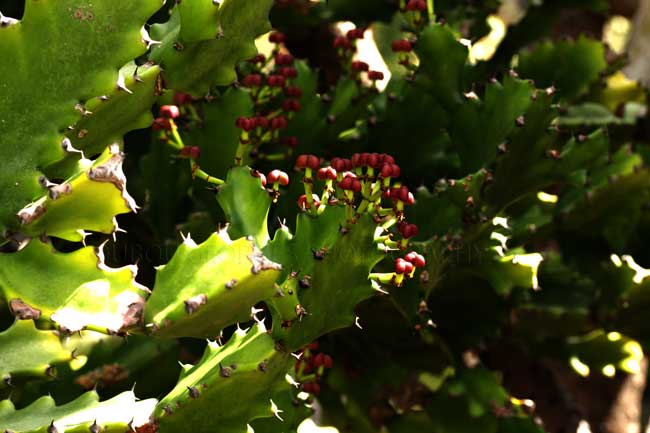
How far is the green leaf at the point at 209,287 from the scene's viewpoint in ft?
6.28

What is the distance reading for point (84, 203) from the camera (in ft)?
6.59

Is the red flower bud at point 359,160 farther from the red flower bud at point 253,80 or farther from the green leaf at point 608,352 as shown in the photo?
A: the green leaf at point 608,352

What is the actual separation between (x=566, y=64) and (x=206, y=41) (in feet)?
5.42

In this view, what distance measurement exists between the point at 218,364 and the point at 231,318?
0.10 metres

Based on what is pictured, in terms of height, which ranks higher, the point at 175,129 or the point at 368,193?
the point at 368,193

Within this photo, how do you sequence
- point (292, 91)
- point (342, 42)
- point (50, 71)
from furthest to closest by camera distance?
1. point (342, 42)
2. point (292, 91)
3. point (50, 71)

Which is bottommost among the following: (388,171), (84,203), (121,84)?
(388,171)

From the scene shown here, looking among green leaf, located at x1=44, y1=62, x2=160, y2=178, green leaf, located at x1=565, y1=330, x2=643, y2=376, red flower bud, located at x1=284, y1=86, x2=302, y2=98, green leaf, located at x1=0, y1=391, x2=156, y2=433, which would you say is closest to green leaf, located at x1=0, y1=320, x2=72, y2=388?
green leaf, located at x1=0, y1=391, x2=156, y2=433

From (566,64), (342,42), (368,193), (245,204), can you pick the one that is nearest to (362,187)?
(368,193)

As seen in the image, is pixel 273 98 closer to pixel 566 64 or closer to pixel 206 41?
pixel 206 41

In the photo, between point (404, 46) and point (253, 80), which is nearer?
point (253, 80)

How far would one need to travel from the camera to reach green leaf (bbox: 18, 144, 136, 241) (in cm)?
191

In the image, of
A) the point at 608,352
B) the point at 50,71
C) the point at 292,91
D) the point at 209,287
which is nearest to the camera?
the point at 209,287

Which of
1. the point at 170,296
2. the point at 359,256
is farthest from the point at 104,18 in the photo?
the point at 359,256
